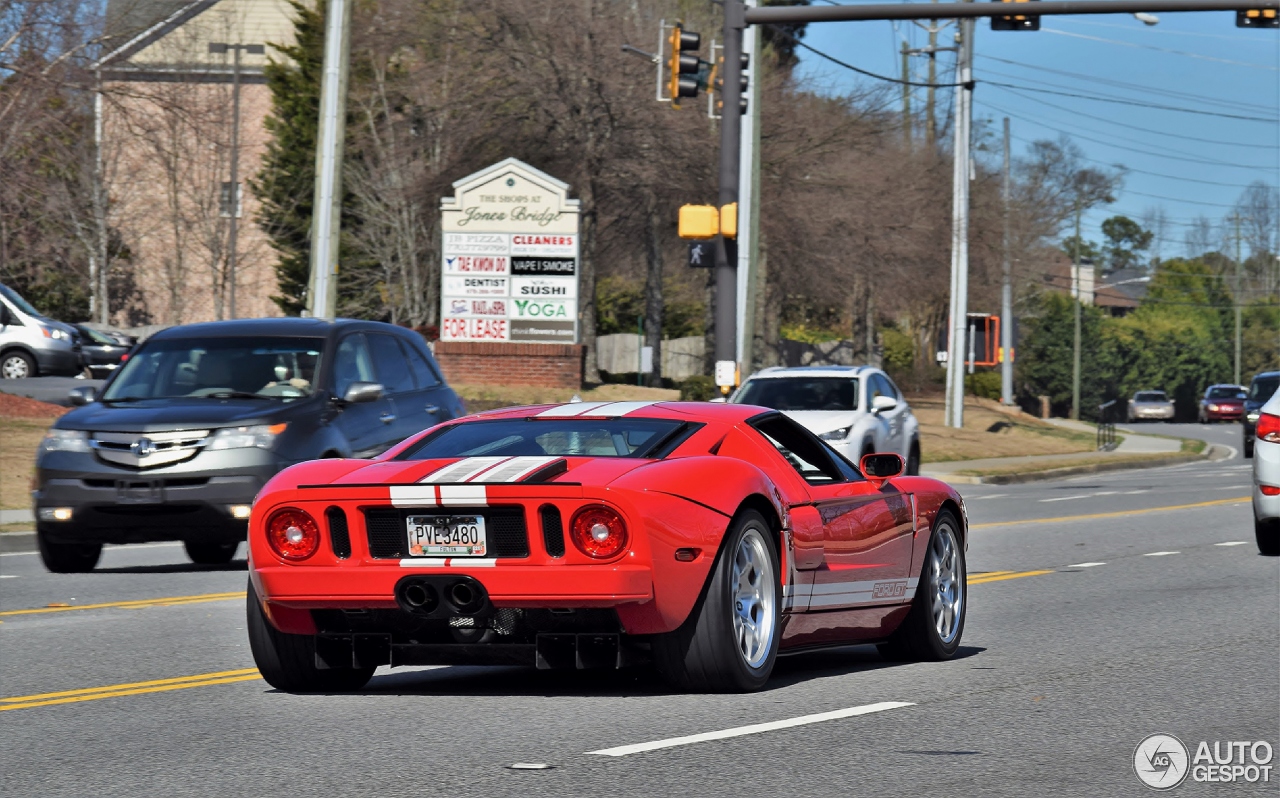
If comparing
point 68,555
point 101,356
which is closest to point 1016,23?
point 68,555

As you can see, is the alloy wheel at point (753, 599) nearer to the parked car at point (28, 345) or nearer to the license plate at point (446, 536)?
the license plate at point (446, 536)

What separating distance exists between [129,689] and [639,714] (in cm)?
235

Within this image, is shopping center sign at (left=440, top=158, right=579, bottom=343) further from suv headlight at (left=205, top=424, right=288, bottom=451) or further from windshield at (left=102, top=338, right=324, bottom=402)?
suv headlight at (left=205, top=424, right=288, bottom=451)

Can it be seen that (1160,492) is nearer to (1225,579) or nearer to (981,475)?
(981,475)

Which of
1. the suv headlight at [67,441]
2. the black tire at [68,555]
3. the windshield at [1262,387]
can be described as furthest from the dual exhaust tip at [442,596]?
the windshield at [1262,387]

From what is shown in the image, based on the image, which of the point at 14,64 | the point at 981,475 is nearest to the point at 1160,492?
the point at 981,475

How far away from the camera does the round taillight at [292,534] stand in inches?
280

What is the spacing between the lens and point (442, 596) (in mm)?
6895

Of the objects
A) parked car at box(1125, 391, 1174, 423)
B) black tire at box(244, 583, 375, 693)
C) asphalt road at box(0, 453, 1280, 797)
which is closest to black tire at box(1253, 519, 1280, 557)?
asphalt road at box(0, 453, 1280, 797)

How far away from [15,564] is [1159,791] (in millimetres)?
10818

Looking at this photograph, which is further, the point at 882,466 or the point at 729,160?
the point at 729,160

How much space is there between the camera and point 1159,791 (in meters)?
5.74

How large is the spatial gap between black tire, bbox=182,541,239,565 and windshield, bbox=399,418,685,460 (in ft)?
24.1

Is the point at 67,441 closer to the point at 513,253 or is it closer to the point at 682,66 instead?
the point at 682,66
